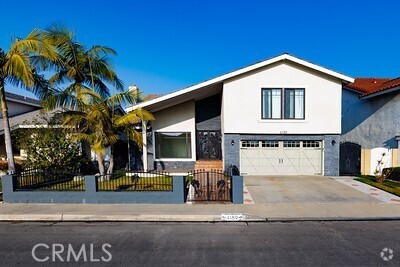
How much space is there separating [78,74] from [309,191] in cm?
1263

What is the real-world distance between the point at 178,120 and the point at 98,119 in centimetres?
556

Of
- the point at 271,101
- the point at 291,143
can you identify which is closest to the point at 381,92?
the point at 291,143

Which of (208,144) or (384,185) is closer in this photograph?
(384,185)

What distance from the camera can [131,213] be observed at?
708 cm

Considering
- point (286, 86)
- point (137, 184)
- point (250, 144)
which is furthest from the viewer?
point (250, 144)

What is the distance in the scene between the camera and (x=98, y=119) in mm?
10250

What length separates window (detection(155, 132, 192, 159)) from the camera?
48.5ft

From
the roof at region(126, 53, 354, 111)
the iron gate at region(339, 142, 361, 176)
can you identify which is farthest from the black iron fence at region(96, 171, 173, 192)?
the iron gate at region(339, 142, 361, 176)

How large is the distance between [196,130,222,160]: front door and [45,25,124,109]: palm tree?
21.1ft

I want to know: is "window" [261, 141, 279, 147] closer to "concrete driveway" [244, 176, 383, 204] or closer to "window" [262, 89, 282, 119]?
"window" [262, 89, 282, 119]

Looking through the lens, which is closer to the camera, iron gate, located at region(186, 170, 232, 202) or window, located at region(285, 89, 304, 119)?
iron gate, located at region(186, 170, 232, 202)

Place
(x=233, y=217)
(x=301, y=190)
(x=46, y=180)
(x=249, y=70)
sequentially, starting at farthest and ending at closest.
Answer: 1. (x=249, y=70)
2. (x=301, y=190)
3. (x=46, y=180)
4. (x=233, y=217)

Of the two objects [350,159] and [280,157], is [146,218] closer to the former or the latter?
[280,157]

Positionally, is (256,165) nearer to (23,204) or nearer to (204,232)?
(204,232)
